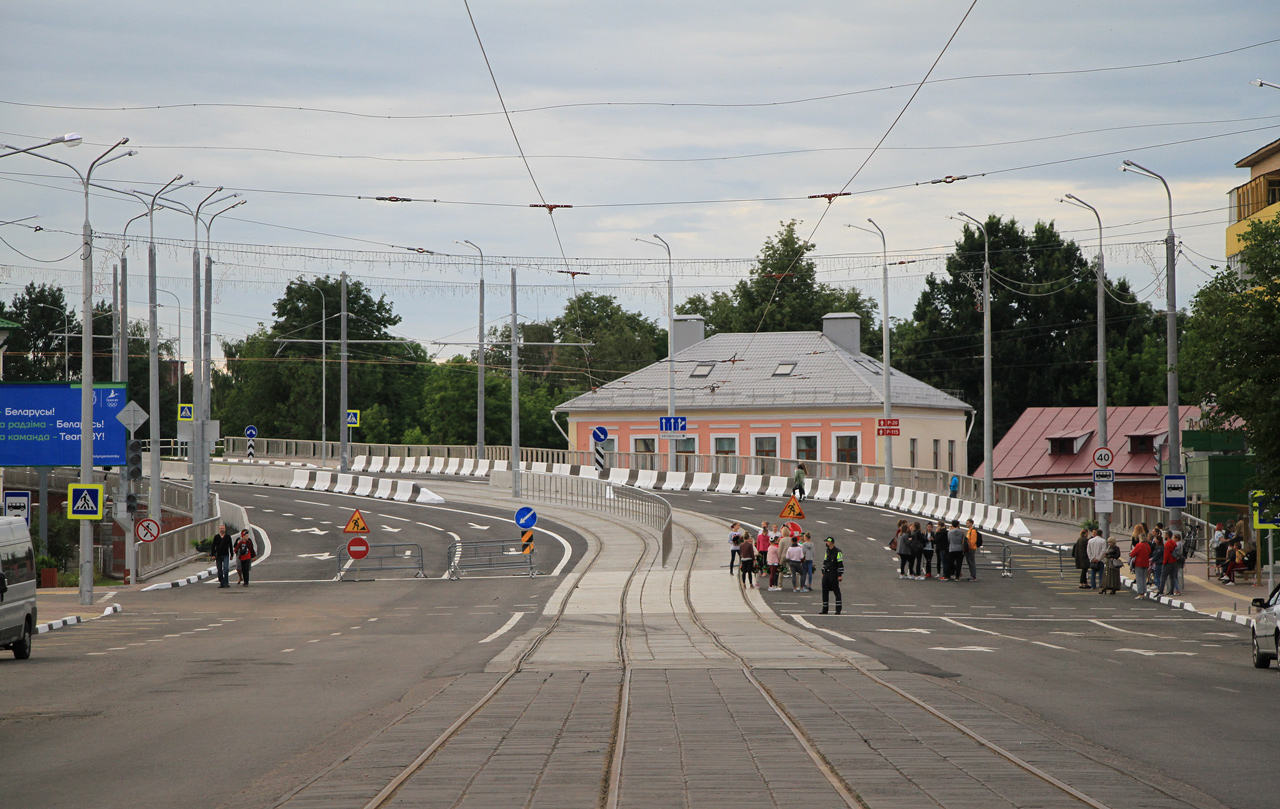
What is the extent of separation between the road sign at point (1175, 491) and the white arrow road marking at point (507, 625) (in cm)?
1694

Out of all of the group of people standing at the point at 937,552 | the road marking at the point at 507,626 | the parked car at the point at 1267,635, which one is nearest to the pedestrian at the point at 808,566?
the group of people standing at the point at 937,552

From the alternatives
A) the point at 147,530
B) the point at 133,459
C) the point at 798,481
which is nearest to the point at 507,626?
the point at 147,530

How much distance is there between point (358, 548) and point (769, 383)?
138ft

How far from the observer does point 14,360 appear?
317ft

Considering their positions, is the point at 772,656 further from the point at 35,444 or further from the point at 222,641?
the point at 35,444

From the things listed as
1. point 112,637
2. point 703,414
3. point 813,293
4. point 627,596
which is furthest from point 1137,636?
point 813,293

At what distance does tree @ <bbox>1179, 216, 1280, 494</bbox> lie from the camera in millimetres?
23297

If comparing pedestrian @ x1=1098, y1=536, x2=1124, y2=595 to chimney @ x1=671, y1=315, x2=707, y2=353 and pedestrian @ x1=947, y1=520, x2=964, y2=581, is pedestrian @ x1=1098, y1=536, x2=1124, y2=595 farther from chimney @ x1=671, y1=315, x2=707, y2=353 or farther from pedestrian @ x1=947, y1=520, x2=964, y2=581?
chimney @ x1=671, y1=315, x2=707, y2=353

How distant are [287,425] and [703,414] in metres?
39.8

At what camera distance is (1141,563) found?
31.5 m

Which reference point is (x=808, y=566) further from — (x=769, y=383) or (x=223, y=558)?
(x=769, y=383)

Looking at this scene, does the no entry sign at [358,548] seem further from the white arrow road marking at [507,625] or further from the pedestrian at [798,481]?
the pedestrian at [798,481]

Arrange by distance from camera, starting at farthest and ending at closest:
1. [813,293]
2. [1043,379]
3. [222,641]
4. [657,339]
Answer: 1. [657,339]
2. [813,293]
3. [1043,379]
4. [222,641]

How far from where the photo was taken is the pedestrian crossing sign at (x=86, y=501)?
30.8 m
